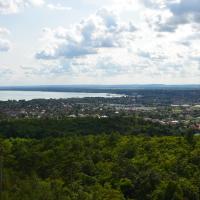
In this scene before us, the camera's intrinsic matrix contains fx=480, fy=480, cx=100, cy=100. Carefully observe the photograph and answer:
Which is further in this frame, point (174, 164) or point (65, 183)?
point (174, 164)

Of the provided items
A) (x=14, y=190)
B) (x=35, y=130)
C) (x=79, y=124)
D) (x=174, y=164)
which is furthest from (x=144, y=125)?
(x=14, y=190)

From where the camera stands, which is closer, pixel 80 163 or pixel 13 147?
pixel 80 163

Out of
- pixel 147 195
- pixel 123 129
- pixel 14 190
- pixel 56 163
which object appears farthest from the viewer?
pixel 123 129

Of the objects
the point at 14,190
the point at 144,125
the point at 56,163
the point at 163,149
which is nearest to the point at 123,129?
the point at 144,125

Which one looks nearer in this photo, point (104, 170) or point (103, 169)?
point (104, 170)

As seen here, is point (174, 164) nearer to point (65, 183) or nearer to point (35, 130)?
point (65, 183)

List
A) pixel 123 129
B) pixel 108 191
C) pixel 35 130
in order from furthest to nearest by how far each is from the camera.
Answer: pixel 123 129 → pixel 35 130 → pixel 108 191

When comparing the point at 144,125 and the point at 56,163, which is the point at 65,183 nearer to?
the point at 56,163
